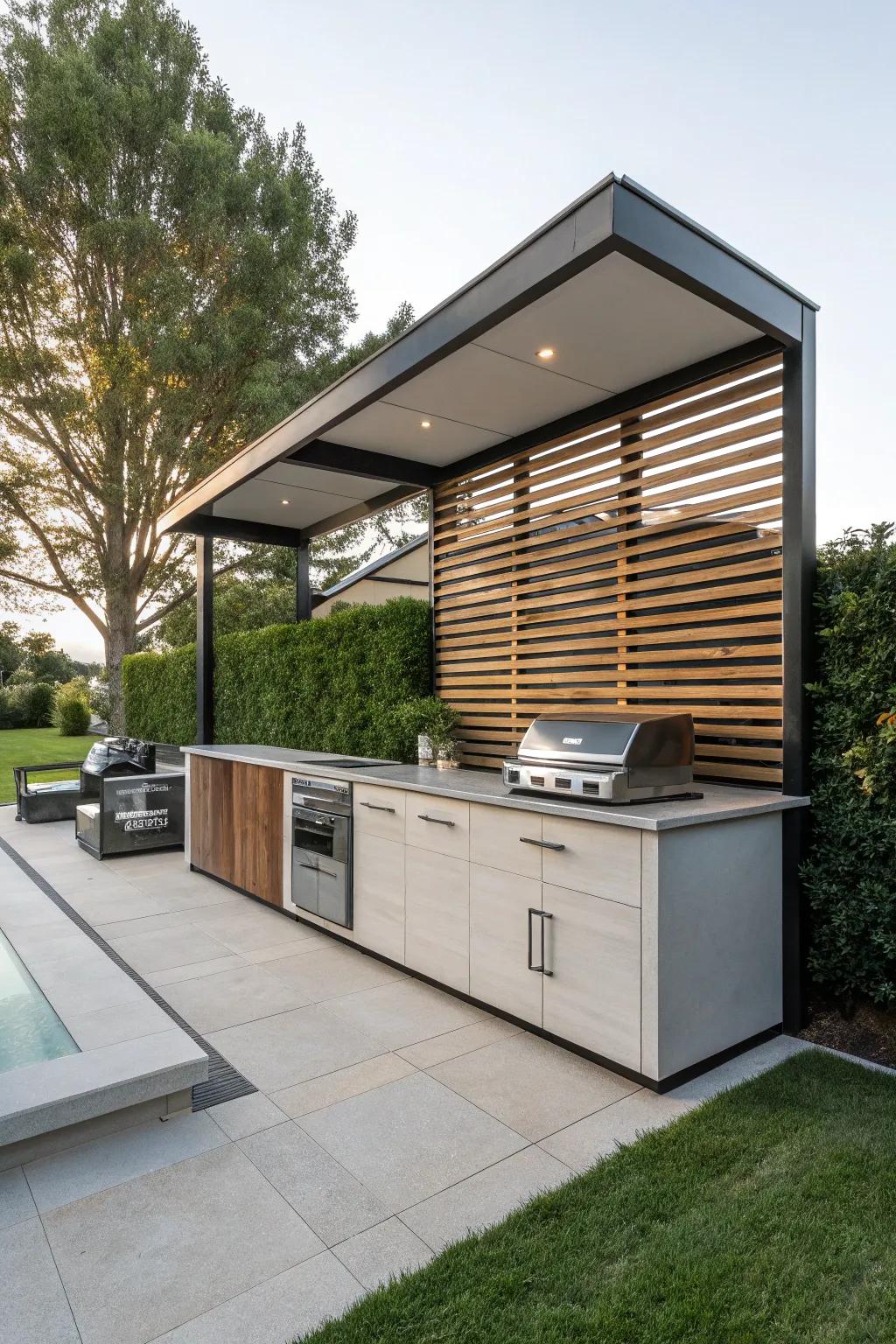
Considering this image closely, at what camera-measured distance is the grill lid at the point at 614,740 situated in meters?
2.77

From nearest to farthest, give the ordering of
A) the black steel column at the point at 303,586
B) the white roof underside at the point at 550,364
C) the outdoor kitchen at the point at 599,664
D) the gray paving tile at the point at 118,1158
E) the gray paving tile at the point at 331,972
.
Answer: the gray paving tile at the point at 118,1158 < the outdoor kitchen at the point at 599,664 < the white roof underside at the point at 550,364 < the gray paving tile at the point at 331,972 < the black steel column at the point at 303,586

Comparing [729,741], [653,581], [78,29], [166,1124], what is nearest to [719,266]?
[653,581]

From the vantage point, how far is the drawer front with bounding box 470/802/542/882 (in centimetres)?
291

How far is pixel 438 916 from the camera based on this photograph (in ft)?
11.1

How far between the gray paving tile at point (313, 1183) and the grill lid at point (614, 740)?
5.06 feet

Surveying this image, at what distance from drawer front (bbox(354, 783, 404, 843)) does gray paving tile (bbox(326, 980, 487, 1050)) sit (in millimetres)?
693

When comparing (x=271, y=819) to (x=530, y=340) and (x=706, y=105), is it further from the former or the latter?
(x=706, y=105)

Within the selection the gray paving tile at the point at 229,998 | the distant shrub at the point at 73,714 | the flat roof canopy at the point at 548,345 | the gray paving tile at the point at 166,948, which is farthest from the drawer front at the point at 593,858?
the distant shrub at the point at 73,714

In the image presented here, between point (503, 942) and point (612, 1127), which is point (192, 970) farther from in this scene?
point (612, 1127)

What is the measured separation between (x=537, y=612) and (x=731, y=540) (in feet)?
4.27

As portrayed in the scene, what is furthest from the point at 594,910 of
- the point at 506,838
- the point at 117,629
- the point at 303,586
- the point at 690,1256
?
the point at 117,629

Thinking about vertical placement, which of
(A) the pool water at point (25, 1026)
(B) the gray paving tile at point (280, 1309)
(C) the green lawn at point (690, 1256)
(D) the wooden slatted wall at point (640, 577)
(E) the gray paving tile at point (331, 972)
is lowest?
(E) the gray paving tile at point (331, 972)

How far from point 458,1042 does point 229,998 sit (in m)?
1.11

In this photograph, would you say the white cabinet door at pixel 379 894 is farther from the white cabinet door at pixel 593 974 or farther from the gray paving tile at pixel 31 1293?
the gray paving tile at pixel 31 1293
